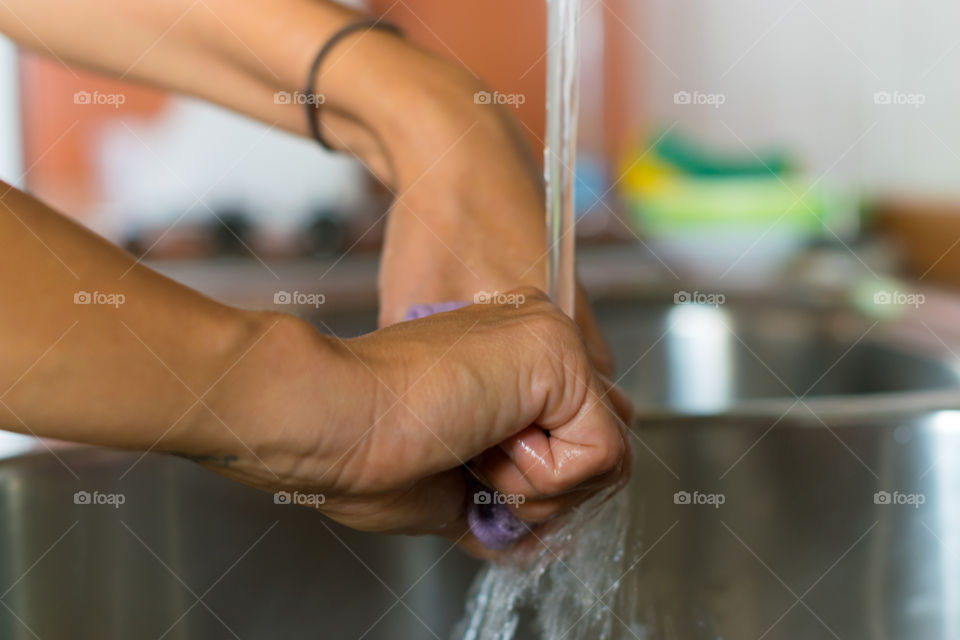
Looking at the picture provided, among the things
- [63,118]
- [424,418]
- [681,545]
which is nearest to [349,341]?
[424,418]

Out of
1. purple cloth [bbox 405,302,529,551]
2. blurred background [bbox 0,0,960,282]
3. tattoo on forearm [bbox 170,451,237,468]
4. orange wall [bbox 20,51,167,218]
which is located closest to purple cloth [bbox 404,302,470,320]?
purple cloth [bbox 405,302,529,551]

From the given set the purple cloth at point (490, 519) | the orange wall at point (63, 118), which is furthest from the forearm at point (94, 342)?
the orange wall at point (63, 118)

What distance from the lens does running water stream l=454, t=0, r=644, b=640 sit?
1.62 feet

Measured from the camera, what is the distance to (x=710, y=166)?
4.81 feet

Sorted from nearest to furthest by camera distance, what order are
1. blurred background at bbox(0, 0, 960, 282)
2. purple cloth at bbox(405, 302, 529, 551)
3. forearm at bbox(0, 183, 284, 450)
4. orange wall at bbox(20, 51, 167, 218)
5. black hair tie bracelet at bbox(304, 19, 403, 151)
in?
forearm at bbox(0, 183, 284, 450) → purple cloth at bbox(405, 302, 529, 551) → black hair tie bracelet at bbox(304, 19, 403, 151) → blurred background at bbox(0, 0, 960, 282) → orange wall at bbox(20, 51, 167, 218)

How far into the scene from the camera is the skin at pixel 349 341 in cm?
32

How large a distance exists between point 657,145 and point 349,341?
4.17 ft

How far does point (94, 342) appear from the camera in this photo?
1.02ft

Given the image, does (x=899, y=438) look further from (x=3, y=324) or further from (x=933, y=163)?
(x=933, y=163)

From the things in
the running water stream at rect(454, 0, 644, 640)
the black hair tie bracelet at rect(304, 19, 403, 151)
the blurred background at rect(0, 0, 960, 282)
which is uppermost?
the blurred background at rect(0, 0, 960, 282)

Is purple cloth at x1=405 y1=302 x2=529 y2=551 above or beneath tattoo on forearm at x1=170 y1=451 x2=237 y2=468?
beneath

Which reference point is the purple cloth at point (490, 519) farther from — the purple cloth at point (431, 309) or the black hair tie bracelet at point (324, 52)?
the black hair tie bracelet at point (324, 52)

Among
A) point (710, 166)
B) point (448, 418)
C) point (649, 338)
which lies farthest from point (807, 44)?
point (448, 418)

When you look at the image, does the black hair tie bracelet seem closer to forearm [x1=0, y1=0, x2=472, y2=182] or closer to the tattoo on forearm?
forearm [x1=0, y1=0, x2=472, y2=182]
